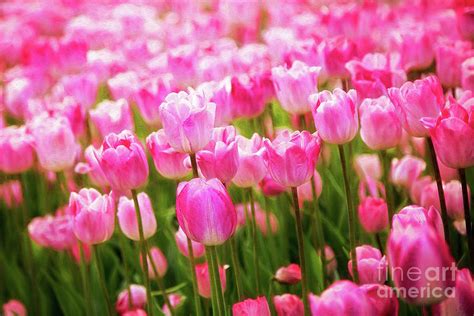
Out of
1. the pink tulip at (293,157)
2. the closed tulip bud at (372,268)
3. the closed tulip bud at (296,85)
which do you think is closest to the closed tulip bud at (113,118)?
the closed tulip bud at (296,85)

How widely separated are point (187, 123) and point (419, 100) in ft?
1.31

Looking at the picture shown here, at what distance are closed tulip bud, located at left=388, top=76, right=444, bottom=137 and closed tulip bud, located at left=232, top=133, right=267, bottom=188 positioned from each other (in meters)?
0.27

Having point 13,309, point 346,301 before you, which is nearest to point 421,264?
point 346,301

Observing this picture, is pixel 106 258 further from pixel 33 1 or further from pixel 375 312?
pixel 33 1

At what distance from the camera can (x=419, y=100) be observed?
112 centimetres

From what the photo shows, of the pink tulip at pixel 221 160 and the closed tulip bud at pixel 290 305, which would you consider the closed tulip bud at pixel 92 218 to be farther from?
the closed tulip bud at pixel 290 305

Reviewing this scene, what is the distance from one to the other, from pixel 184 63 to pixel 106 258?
609 mm

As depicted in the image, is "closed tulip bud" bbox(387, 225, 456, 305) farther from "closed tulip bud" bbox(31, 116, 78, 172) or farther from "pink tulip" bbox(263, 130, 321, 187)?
"closed tulip bud" bbox(31, 116, 78, 172)

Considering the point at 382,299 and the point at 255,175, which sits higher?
the point at 255,175

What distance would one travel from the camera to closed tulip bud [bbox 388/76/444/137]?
1.12 m

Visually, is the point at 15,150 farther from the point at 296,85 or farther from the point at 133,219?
the point at 296,85

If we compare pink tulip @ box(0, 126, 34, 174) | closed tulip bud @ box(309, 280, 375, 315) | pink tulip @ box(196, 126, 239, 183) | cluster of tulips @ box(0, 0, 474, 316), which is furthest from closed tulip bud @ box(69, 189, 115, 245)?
closed tulip bud @ box(309, 280, 375, 315)

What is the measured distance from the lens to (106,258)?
6.12 feet

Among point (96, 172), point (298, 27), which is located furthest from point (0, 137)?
point (298, 27)
